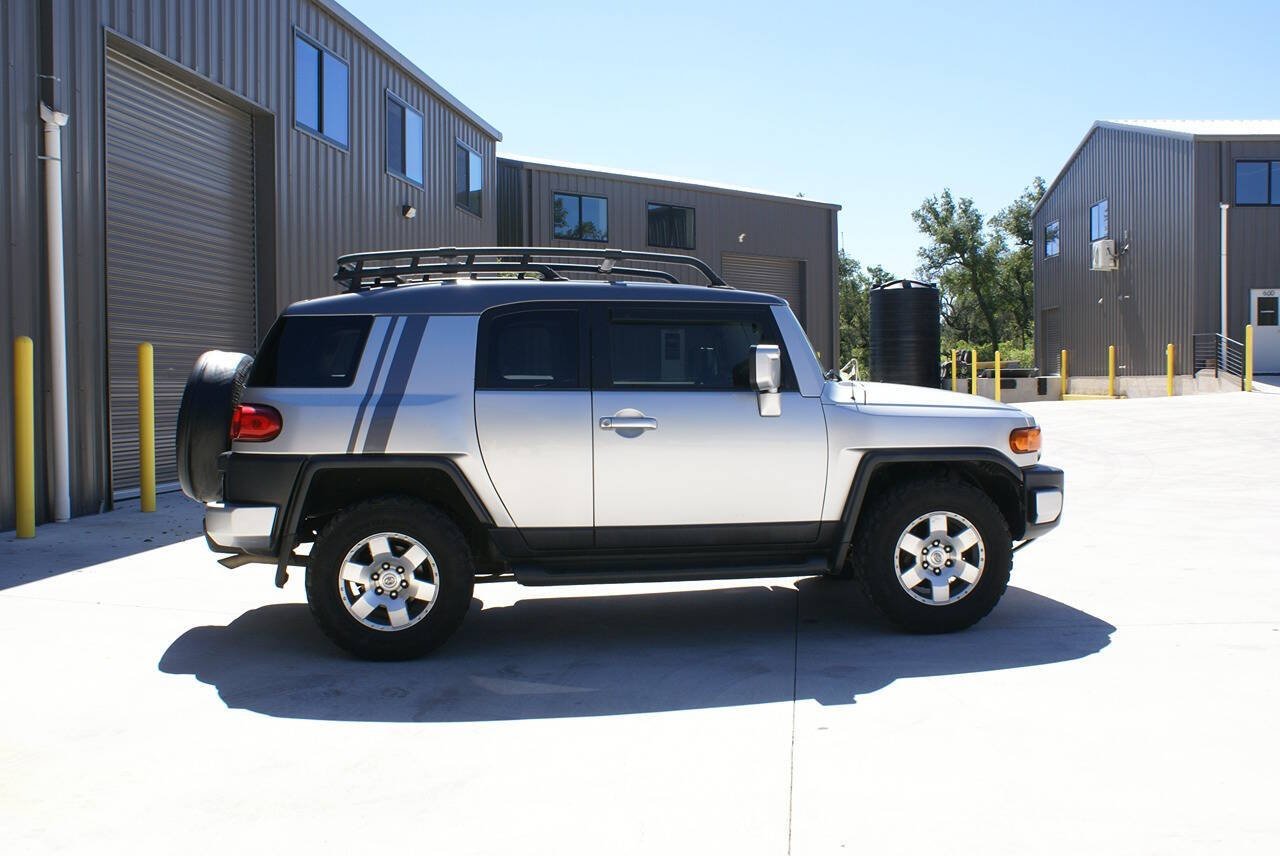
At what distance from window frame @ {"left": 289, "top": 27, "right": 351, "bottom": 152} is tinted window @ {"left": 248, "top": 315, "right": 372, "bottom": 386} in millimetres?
9989

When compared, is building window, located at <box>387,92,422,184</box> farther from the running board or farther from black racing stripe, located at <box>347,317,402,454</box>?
the running board

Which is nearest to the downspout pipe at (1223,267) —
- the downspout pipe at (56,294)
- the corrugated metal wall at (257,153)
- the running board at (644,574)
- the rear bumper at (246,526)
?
the corrugated metal wall at (257,153)

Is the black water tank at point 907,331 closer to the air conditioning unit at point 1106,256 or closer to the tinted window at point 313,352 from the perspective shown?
the tinted window at point 313,352

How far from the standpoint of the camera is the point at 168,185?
12094 mm

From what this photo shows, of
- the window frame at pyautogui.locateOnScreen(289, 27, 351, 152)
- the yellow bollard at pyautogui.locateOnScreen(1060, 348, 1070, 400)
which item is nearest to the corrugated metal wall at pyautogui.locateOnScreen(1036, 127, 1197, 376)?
the yellow bollard at pyautogui.locateOnScreen(1060, 348, 1070, 400)

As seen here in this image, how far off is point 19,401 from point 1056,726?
8.08 meters

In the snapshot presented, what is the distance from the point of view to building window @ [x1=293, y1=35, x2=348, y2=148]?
1445 cm

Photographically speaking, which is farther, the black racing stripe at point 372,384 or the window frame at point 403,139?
the window frame at point 403,139

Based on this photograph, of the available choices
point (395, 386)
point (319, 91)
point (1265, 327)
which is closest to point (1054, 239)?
point (1265, 327)

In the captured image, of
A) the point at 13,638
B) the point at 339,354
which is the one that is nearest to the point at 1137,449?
the point at 339,354

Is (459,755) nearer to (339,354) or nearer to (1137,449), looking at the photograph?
(339,354)

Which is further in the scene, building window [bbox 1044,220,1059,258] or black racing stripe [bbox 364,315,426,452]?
building window [bbox 1044,220,1059,258]

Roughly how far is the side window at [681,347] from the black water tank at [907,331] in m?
9.92

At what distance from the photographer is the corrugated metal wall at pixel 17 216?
30.1ft
